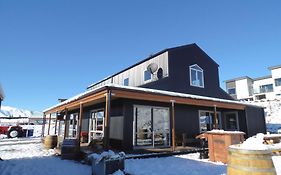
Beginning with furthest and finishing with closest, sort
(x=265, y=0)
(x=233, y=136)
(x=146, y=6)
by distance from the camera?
1. (x=146, y=6)
2. (x=265, y=0)
3. (x=233, y=136)

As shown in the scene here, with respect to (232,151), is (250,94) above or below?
above

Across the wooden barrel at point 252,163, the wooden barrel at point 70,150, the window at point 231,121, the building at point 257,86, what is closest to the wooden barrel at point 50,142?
the wooden barrel at point 70,150

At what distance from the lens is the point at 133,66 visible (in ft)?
53.8

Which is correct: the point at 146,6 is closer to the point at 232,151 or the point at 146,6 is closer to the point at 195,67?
the point at 195,67

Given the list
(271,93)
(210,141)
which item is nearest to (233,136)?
(210,141)

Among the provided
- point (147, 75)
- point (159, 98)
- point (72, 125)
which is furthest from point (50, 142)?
point (147, 75)

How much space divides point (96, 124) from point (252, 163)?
11.0 m

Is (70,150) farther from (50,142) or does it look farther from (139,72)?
(139,72)

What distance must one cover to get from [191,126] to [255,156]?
10203mm

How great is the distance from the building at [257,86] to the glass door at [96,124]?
35000 millimetres

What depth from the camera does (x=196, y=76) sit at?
15.1 metres

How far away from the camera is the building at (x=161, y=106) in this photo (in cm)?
931

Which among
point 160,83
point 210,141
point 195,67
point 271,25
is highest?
point 271,25

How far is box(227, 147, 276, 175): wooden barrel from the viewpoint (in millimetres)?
2609
